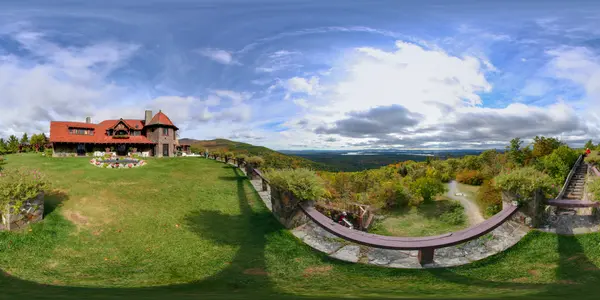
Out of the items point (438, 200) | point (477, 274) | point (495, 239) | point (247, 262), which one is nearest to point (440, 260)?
point (477, 274)

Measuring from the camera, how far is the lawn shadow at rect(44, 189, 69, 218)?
835 centimetres

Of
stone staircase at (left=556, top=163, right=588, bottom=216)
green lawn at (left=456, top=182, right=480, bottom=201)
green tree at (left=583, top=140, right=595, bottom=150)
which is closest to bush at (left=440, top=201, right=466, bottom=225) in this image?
green lawn at (left=456, top=182, right=480, bottom=201)

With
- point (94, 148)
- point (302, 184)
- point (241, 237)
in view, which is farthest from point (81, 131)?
point (302, 184)

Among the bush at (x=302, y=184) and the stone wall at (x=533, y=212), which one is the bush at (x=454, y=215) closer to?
the stone wall at (x=533, y=212)

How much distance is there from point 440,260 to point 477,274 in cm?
71

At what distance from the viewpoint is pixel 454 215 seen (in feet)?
33.7

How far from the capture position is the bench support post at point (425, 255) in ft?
18.9

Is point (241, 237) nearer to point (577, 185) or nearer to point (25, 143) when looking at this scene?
point (577, 185)

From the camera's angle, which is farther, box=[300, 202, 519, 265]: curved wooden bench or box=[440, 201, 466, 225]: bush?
box=[440, 201, 466, 225]: bush

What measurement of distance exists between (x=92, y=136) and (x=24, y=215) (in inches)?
1229

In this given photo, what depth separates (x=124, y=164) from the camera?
2061cm

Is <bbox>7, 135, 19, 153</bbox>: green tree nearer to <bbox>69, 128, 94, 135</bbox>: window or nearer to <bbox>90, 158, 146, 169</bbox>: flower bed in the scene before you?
<bbox>69, 128, 94, 135</bbox>: window

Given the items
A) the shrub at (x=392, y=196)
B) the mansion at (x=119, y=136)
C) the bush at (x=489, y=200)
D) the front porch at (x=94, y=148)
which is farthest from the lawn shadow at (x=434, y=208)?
the front porch at (x=94, y=148)

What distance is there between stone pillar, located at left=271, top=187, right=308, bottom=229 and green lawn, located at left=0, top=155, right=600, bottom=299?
1.09 feet
